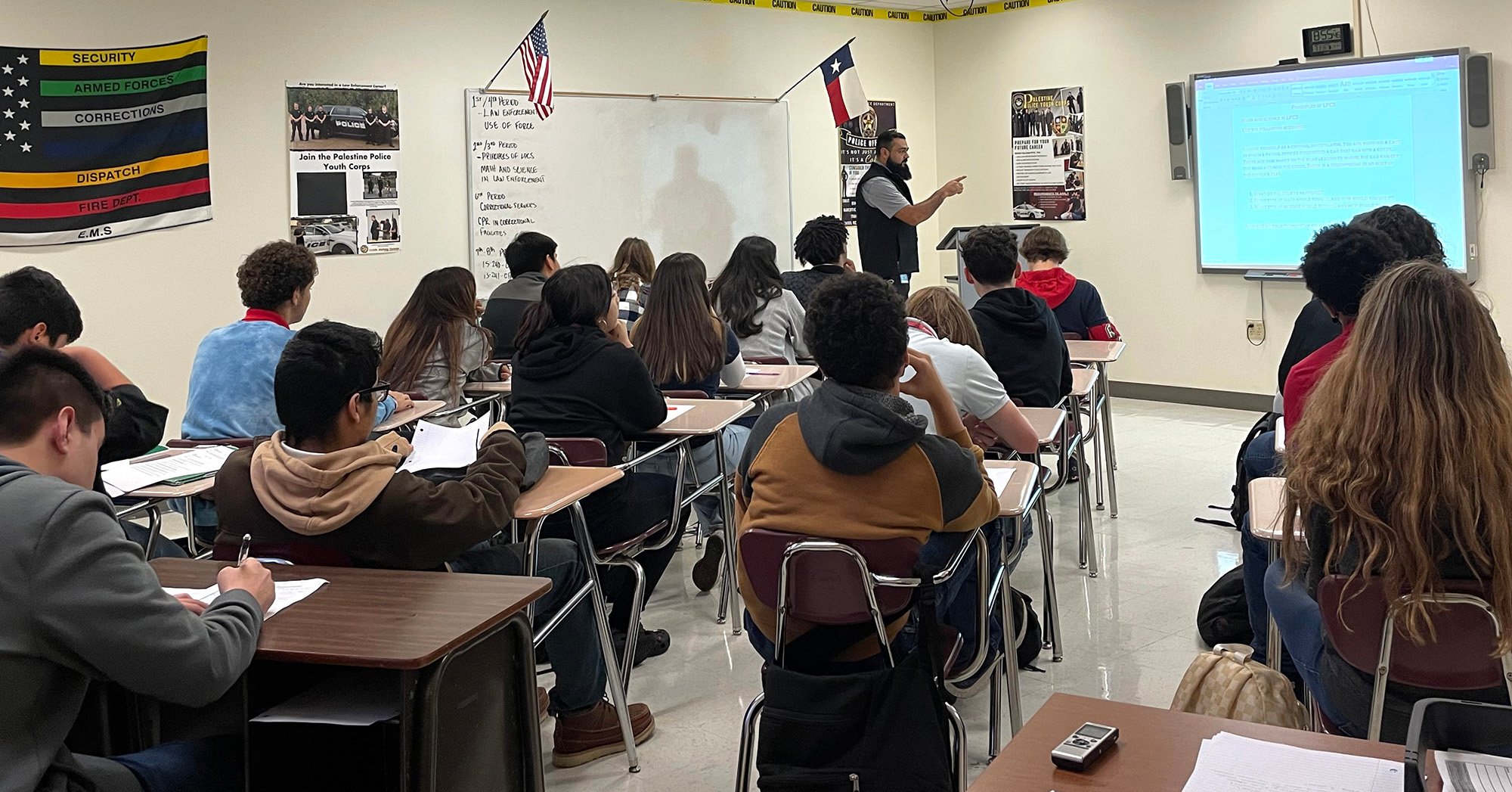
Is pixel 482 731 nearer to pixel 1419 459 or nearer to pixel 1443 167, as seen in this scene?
pixel 1419 459

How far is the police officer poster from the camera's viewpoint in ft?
21.6

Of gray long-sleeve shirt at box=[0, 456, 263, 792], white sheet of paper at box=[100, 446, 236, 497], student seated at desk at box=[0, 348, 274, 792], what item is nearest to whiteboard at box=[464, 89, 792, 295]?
white sheet of paper at box=[100, 446, 236, 497]

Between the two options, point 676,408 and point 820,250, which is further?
point 820,250

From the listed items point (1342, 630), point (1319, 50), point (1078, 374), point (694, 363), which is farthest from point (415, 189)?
point (1342, 630)

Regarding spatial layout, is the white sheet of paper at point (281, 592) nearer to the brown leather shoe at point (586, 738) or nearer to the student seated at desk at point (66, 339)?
the student seated at desk at point (66, 339)

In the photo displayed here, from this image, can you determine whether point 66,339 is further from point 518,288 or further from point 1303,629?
point 1303,629

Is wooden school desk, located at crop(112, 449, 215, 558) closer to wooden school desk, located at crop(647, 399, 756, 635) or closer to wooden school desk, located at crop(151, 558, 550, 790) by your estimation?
wooden school desk, located at crop(151, 558, 550, 790)

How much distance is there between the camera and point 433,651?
1.93 meters

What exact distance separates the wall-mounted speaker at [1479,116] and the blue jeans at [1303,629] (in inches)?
215

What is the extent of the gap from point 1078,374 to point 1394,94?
353 centimetres

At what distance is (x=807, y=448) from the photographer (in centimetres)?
232

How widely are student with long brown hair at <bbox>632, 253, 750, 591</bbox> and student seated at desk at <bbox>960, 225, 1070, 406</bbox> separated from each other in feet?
3.08

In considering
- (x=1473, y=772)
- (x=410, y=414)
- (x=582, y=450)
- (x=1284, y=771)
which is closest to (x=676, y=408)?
(x=582, y=450)

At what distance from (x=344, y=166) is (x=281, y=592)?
4.95m
